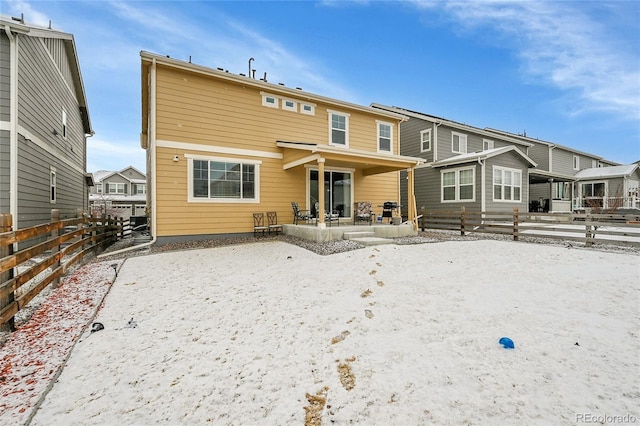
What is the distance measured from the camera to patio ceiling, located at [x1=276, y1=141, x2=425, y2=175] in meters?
9.03

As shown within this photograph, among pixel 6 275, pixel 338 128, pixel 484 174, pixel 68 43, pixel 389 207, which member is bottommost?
pixel 6 275

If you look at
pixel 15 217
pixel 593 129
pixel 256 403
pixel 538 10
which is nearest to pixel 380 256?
pixel 256 403

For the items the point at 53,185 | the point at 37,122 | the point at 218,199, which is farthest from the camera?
the point at 53,185

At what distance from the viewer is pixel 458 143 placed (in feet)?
56.3

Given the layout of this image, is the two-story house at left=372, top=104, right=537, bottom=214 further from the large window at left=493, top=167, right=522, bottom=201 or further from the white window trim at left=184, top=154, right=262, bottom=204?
the white window trim at left=184, top=154, right=262, bottom=204

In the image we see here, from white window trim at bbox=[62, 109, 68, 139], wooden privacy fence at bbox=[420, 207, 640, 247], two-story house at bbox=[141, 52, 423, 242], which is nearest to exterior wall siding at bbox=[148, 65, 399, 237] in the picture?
two-story house at bbox=[141, 52, 423, 242]

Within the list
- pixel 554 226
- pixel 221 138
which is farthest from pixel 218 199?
pixel 554 226

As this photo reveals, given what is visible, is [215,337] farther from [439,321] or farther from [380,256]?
[380,256]

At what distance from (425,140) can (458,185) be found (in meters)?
3.58

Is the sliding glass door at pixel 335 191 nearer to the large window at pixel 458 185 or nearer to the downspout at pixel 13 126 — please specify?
the large window at pixel 458 185

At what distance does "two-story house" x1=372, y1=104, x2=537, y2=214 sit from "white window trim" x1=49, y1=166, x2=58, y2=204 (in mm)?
16460

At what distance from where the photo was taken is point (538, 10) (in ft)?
31.1

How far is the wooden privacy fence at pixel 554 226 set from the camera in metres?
8.50

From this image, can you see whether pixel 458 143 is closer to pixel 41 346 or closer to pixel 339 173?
pixel 339 173
